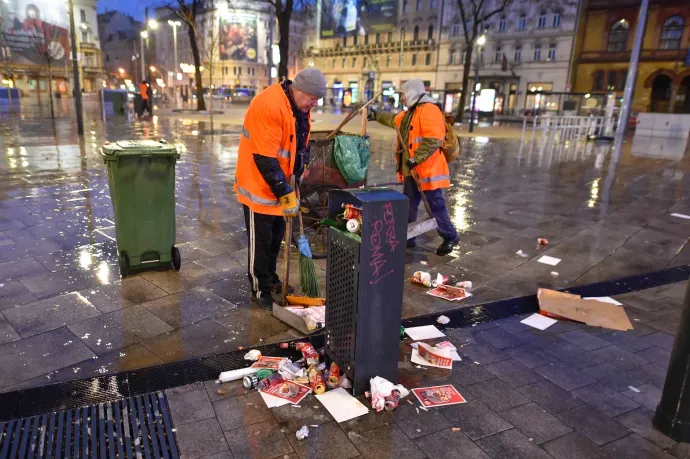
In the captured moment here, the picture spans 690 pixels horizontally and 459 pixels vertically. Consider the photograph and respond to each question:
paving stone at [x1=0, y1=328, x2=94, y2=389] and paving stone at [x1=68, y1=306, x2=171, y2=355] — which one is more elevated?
paving stone at [x1=68, y1=306, x2=171, y2=355]

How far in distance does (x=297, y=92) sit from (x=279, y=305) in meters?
1.65

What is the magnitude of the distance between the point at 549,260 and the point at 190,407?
430cm

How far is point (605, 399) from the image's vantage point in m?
3.06

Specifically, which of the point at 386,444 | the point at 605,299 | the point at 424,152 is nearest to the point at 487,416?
the point at 386,444

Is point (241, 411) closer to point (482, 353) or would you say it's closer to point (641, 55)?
point (482, 353)

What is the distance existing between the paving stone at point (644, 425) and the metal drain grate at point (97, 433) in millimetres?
2429

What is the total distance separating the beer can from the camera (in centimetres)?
308

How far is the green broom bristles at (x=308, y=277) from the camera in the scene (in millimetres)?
4031

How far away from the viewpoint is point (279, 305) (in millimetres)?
4031

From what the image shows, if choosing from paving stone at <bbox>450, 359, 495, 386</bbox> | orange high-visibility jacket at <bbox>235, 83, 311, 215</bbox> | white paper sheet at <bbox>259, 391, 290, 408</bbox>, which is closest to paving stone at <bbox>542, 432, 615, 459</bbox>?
paving stone at <bbox>450, 359, 495, 386</bbox>

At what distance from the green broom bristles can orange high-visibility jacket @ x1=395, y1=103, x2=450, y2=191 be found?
6.56 ft

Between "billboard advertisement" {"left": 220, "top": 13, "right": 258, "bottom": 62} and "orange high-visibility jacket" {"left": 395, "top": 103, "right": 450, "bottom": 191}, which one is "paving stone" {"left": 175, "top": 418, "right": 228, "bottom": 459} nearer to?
"orange high-visibility jacket" {"left": 395, "top": 103, "right": 450, "bottom": 191}

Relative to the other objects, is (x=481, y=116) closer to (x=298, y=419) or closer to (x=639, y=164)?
(x=639, y=164)

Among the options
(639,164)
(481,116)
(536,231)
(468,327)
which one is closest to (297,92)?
(468,327)
